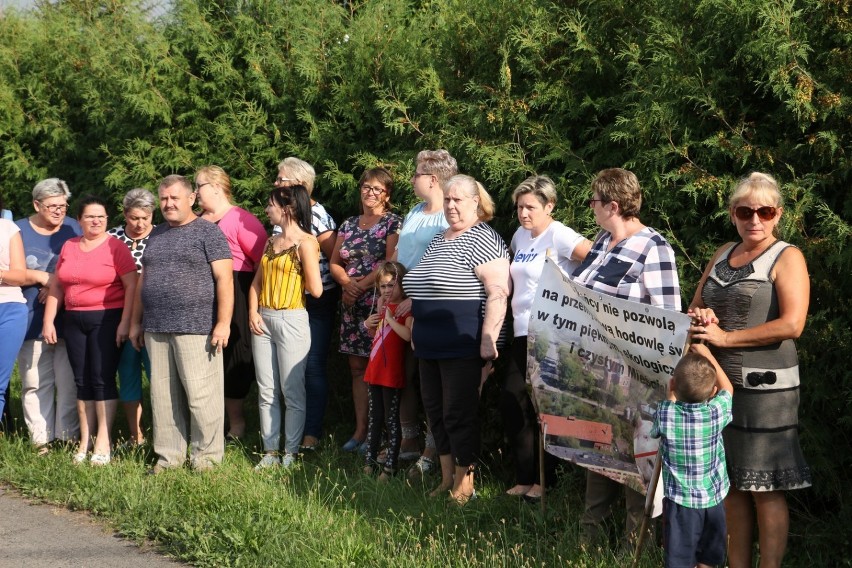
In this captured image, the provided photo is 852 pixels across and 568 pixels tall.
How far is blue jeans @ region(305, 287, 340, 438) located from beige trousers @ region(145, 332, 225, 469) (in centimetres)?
74

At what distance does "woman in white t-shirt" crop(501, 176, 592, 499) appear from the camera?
5961 millimetres

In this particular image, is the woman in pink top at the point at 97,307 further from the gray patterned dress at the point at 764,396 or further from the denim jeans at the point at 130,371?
the gray patterned dress at the point at 764,396

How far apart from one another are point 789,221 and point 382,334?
9.56 feet

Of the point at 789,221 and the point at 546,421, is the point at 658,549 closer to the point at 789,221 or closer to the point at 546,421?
the point at 546,421

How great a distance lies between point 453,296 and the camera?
6.31 metres

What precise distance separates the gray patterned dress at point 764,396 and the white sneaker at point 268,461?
11.8 ft

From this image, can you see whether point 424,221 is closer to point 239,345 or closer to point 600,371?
point 239,345

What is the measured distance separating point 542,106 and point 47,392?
455cm

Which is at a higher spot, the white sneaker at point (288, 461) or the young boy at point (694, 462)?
the young boy at point (694, 462)

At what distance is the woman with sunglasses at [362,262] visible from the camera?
740 cm

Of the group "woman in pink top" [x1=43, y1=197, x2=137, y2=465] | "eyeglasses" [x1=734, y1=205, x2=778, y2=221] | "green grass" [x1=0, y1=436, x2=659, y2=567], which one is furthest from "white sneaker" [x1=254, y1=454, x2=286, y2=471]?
"eyeglasses" [x1=734, y1=205, x2=778, y2=221]

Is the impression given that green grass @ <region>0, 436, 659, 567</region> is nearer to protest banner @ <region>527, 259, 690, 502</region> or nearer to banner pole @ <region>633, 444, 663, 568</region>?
banner pole @ <region>633, 444, 663, 568</region>

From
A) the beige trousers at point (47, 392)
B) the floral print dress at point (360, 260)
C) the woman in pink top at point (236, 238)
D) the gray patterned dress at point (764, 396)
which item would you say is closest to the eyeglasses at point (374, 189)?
the floral print dress at point (360, 260)

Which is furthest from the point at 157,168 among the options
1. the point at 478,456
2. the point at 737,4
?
the point at 737,4
